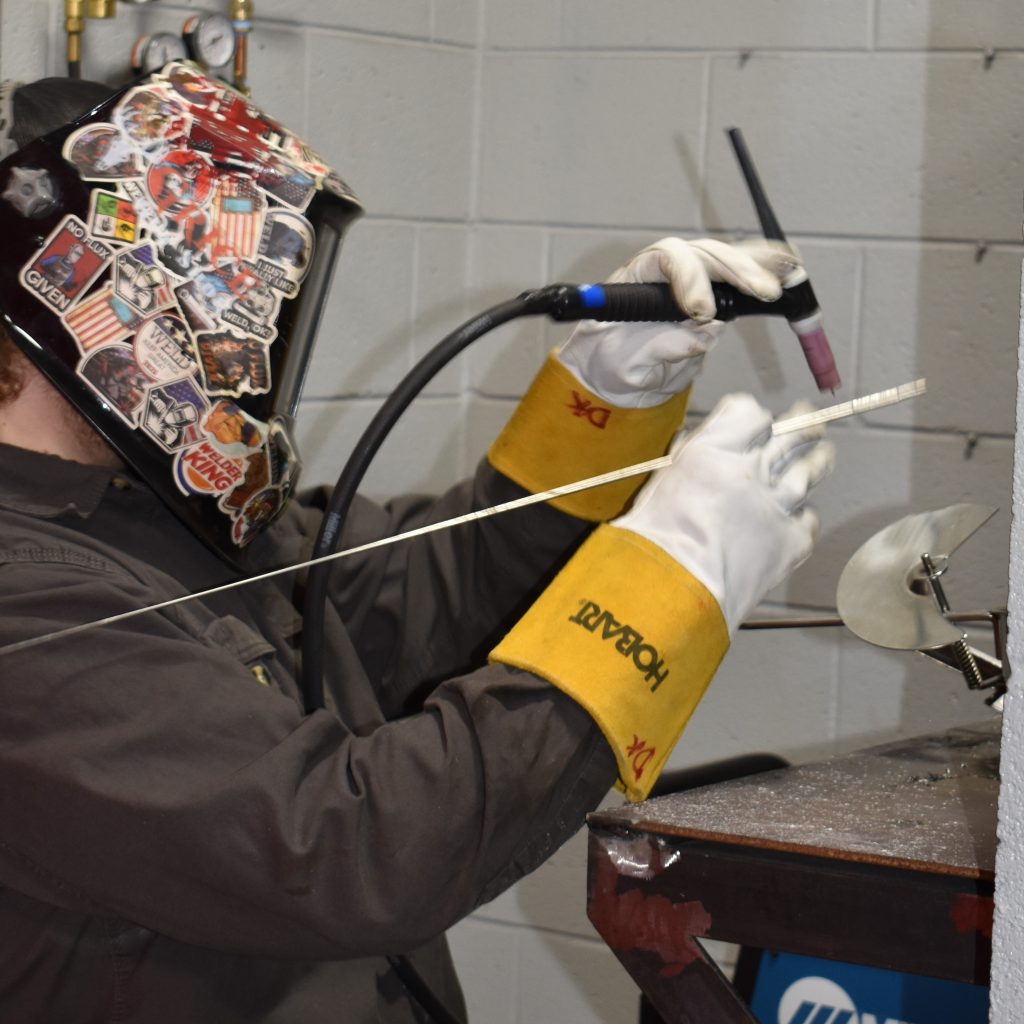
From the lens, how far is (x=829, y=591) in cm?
193

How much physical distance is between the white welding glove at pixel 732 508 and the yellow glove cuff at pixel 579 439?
25cm

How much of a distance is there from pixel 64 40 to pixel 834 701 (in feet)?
4.33

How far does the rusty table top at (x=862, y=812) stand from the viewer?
76cm

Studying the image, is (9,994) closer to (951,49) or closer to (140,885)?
(140,885)

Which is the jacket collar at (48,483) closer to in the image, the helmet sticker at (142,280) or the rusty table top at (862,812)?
the helmet sticker at (142,280)

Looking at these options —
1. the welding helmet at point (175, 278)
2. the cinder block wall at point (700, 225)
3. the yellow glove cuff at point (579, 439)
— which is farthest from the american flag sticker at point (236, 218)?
the cinder block wall at point (700, 225)

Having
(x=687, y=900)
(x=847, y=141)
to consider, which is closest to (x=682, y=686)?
(x=687, y=900)

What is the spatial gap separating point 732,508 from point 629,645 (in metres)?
0.13

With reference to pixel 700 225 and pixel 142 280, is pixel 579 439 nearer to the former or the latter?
pixel 142 280

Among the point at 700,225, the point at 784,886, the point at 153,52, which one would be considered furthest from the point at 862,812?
the point at 700,225

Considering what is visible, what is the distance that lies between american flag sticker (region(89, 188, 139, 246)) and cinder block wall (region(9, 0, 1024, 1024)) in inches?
26.4

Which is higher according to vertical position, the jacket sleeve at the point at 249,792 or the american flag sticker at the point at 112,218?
the american flag sticker at the point at 112,218

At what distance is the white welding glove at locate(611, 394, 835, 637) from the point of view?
37.0 inches

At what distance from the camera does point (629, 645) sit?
0.91 metres
